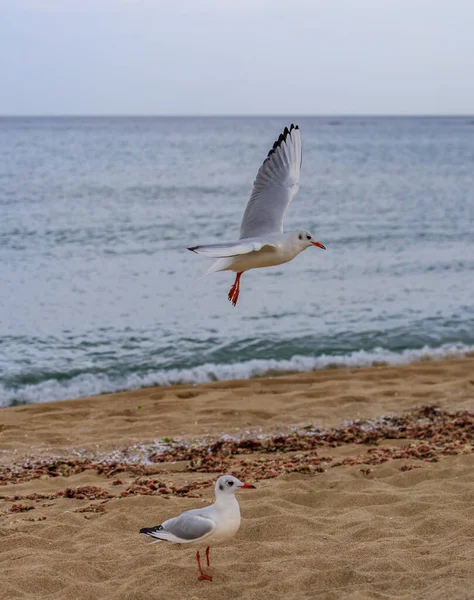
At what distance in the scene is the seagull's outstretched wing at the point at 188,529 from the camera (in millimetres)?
4332

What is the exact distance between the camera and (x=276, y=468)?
664cm

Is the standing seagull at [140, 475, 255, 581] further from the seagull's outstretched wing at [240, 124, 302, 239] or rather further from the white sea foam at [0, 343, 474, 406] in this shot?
the white sea foam at [0, 343, 474, 406]

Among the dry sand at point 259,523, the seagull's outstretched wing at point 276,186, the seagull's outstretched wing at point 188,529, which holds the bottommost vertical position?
the dry sand at point 259,523

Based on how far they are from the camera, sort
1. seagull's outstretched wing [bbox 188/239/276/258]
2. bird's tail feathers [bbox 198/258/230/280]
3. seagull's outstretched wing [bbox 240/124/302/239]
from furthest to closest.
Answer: seagull's outstretched wing [bbox 240/124/302/239]
bird's tail feathers [bbox 198/258/230/280]
seagull's outstretched wing [bbox 188/239/276/258]

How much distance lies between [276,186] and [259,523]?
247 centimetres

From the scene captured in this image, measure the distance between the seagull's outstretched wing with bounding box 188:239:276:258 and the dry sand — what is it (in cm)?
174

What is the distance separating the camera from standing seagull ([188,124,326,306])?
4.91 m

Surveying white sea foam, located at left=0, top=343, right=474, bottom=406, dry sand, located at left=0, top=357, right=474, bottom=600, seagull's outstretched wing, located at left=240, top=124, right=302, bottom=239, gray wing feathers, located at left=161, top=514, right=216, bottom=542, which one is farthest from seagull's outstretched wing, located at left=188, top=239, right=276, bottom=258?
white sea foam, located at left=0, top=343, right=474, bottom=406

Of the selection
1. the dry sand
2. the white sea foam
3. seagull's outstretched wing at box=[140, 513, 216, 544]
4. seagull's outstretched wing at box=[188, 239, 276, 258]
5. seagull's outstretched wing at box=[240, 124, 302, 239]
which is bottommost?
the white sea foam

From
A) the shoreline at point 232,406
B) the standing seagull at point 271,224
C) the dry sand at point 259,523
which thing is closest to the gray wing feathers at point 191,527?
the dry sand at point 259,523

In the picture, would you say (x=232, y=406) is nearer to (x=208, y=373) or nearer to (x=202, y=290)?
(x=208, y=373)

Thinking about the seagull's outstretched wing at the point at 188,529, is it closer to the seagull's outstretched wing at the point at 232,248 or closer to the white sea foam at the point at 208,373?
the seagull's outstretched wing at the point at 232,248

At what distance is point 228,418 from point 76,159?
45.7m

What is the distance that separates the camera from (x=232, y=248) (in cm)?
443
